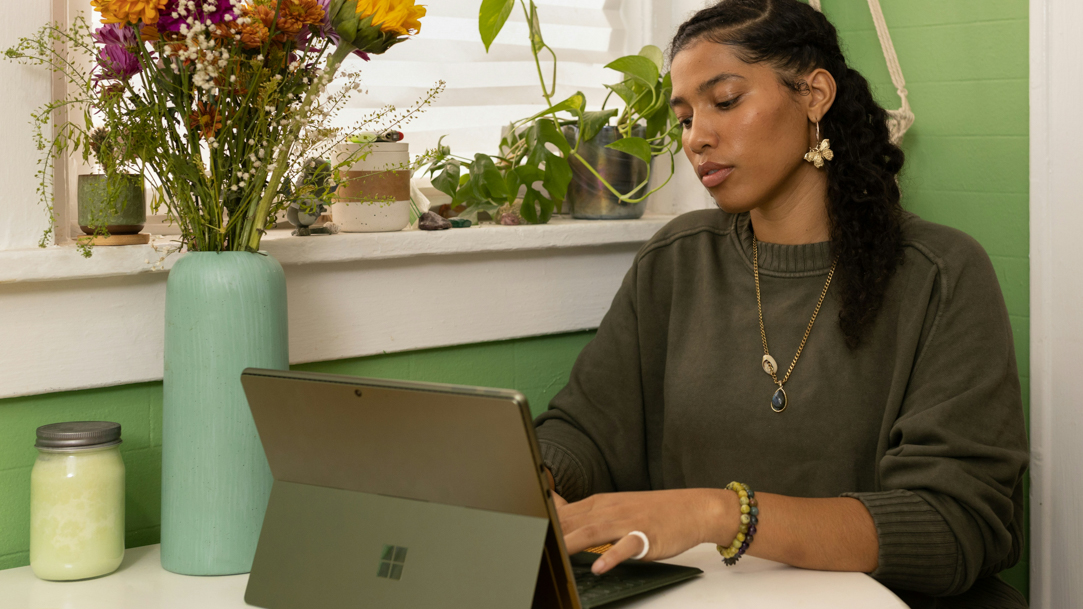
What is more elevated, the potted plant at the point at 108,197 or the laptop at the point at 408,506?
the potted plant at the point at 108,197

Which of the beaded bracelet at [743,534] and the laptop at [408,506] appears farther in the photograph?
the beaded bracelet at [743,534]

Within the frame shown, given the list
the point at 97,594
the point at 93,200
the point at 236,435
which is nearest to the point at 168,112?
the point at 93,200

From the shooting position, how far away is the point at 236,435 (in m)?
1.08

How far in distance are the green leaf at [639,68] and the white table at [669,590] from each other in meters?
0.92

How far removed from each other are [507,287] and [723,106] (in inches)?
18.4

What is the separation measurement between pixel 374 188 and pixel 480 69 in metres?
0.42

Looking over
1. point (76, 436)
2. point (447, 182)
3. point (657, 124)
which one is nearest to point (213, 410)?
point (76, 436)

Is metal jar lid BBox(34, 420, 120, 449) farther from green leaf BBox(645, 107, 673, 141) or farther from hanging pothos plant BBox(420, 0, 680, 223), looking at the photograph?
green leaf BBox(645, 107, 673, 141)

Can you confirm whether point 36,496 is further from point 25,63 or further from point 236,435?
point 25,63

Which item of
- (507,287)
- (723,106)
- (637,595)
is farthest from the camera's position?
(507,287)

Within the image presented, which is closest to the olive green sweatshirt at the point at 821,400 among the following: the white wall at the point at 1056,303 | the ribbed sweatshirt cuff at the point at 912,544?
the ribbed sweatshirt cuff at the point at 912,544

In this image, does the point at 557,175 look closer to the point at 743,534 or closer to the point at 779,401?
the point at 779,401

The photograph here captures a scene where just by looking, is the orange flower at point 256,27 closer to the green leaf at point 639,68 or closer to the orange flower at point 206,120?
the orange flower at point 206,120

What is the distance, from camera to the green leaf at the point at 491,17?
1.60m
